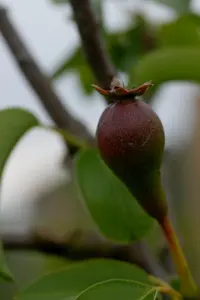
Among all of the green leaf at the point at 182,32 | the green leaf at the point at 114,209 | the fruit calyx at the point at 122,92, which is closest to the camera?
the fruit calyx at the point at 122,92

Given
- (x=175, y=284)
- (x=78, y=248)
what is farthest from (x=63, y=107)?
(x=175, y=284)

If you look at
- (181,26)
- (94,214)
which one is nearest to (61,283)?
(94,214)

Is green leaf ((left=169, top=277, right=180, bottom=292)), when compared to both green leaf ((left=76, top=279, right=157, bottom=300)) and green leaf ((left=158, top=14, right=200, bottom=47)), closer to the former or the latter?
green leaf ((left=76, top=279, right=157, bottom=300))

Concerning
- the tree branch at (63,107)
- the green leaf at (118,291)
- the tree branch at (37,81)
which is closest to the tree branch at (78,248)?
the tree branch at (63,107)

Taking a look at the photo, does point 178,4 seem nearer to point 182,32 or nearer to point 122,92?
point 182,32

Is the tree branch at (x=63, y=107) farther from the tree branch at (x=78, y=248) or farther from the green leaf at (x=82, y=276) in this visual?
the green leaf at (x=82, y=276)

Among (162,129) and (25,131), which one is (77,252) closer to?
(25,131)

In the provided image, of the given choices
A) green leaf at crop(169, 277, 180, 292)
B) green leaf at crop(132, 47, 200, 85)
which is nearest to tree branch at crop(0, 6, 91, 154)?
green leaf at crop(132, 47, 200, 85)

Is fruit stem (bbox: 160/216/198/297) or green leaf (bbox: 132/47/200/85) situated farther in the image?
green leaf (bbox: 132/47/200/85)
